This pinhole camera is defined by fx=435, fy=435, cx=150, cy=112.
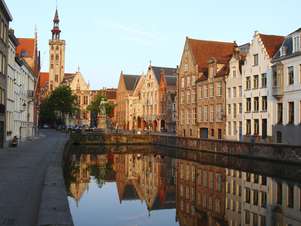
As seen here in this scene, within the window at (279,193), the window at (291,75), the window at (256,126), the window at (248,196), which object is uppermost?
the window at (291,75)

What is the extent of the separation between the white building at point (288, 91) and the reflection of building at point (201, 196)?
996cm

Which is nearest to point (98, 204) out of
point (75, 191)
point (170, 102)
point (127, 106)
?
point (75, 191)

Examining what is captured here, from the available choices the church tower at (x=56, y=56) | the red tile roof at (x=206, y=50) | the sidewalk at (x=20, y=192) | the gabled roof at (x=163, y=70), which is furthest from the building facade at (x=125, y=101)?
the sidewalk at (x=20, y=192)

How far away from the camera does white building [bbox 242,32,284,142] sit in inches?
1752

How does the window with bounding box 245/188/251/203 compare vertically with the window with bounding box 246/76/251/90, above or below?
below

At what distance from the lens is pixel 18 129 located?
50.6 m

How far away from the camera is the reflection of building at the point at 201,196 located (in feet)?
52.9

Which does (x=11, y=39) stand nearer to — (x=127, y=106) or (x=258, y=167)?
(x=258, y=167)

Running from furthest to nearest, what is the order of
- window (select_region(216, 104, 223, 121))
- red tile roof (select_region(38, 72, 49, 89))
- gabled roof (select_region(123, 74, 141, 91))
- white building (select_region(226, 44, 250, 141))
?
red tile roof (select_region(38, 72, 49, 89))
gabled roof (select_region(123, 74, 141, 91))
window (select_region(216, 104, 223, 121))
white building (select_region(226, 44, 250, 141))

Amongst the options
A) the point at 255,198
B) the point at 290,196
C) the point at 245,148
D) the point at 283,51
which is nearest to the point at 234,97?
the point at 283,51

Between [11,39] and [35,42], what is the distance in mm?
25079

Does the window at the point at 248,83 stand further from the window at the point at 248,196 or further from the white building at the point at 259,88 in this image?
the window at the point at 248,196

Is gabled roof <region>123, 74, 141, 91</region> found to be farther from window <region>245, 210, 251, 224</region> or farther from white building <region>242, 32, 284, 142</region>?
window <region>245, 210, 251, 224</region>

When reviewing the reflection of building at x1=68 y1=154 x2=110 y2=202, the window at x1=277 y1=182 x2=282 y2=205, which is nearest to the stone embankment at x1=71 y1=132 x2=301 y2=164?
the window at x1=277 y1=182 x2=282 y2=205
